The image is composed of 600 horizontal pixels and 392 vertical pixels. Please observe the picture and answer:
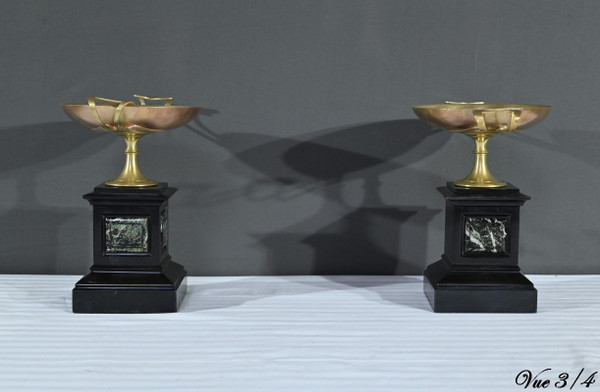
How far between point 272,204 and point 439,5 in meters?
0.89

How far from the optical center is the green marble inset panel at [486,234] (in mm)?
2117

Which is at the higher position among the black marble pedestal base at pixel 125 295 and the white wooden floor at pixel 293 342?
the black marble pedestal base at pixel 125 295

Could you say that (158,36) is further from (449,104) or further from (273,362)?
(273,362)

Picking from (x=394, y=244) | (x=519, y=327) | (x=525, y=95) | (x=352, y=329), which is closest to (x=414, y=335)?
(x=352, y=329)

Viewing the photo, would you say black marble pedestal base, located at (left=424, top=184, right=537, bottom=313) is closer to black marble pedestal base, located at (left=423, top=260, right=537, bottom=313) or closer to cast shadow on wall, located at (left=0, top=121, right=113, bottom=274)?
black marble pedestal base, located at (left=423, top=260, right=537, bottom=313)

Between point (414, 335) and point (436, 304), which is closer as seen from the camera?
point (414, 335)

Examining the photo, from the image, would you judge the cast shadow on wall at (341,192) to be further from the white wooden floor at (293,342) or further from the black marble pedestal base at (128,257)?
the black marble pedestal base at (128,257)

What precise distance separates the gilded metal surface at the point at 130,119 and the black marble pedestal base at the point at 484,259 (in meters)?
0.84

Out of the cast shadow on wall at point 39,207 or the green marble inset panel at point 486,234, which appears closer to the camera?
the green marble inset panel at point 486,234

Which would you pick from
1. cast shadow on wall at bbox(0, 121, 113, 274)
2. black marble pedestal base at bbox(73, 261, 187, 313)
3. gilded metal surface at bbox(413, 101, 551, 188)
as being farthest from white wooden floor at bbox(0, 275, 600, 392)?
gilded metal surface at bbox(413, 101, 551, 188)

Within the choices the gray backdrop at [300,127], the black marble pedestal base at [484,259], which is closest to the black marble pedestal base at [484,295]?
the black marble pedestal base at [484,259]

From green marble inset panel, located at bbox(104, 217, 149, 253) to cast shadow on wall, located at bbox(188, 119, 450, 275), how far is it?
50 cm

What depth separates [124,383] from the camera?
5.04 ft

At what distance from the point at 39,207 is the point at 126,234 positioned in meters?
0.57
